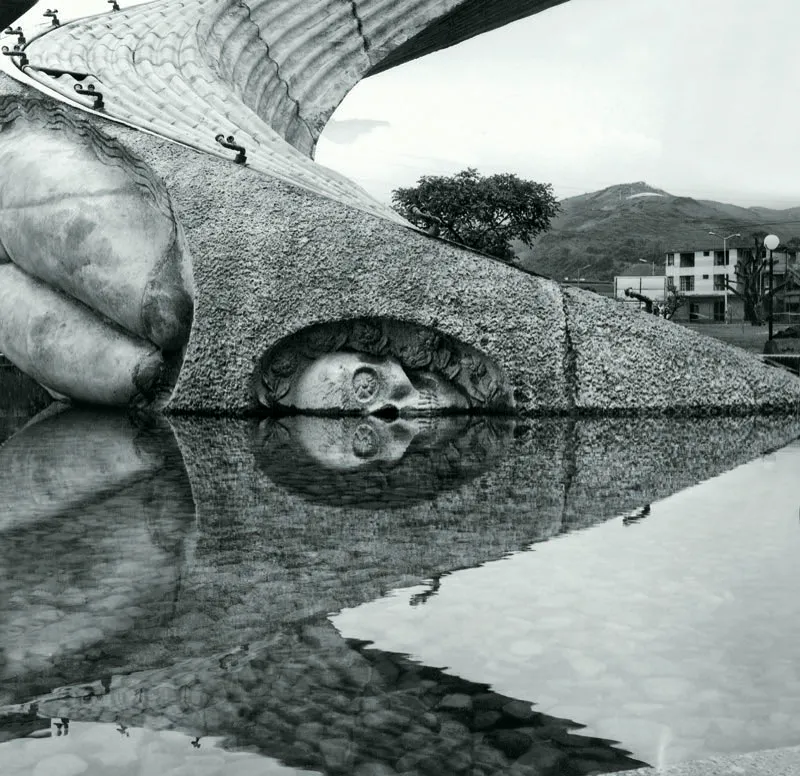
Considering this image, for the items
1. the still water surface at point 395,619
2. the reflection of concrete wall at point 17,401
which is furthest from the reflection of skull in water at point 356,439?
the reflection of concrete wall at point 17,401

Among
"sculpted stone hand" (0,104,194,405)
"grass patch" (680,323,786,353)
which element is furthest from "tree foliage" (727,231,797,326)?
"sculpted stone hand" (0,104,194,405)

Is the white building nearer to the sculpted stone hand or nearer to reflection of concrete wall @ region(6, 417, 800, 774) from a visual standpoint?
the sculpted stone hand

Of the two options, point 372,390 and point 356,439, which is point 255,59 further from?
point 356,439

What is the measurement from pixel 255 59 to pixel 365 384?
512cm

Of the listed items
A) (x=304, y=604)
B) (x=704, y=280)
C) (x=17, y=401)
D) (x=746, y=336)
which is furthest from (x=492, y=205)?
(x=704, y=280)

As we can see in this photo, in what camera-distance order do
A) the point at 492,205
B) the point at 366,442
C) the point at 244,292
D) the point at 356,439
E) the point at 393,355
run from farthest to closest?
the point at 492,205, the point at 393,355, the point at 244,292, the point at 356,439, the point at 366,442

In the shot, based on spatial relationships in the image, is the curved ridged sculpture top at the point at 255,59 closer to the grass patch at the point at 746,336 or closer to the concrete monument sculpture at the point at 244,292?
the concrete monument sculpture at the point at 244,292

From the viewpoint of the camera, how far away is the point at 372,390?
21.7 ft

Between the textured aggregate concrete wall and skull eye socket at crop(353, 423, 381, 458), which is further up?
the textured aggregate concrete wall

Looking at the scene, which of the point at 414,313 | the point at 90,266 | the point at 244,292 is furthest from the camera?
the point at 90,266

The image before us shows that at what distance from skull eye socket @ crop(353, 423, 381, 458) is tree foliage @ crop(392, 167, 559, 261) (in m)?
24.1

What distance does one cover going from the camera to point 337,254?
21.7ft

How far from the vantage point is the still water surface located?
5.18 ft

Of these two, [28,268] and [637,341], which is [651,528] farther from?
[28,268]
